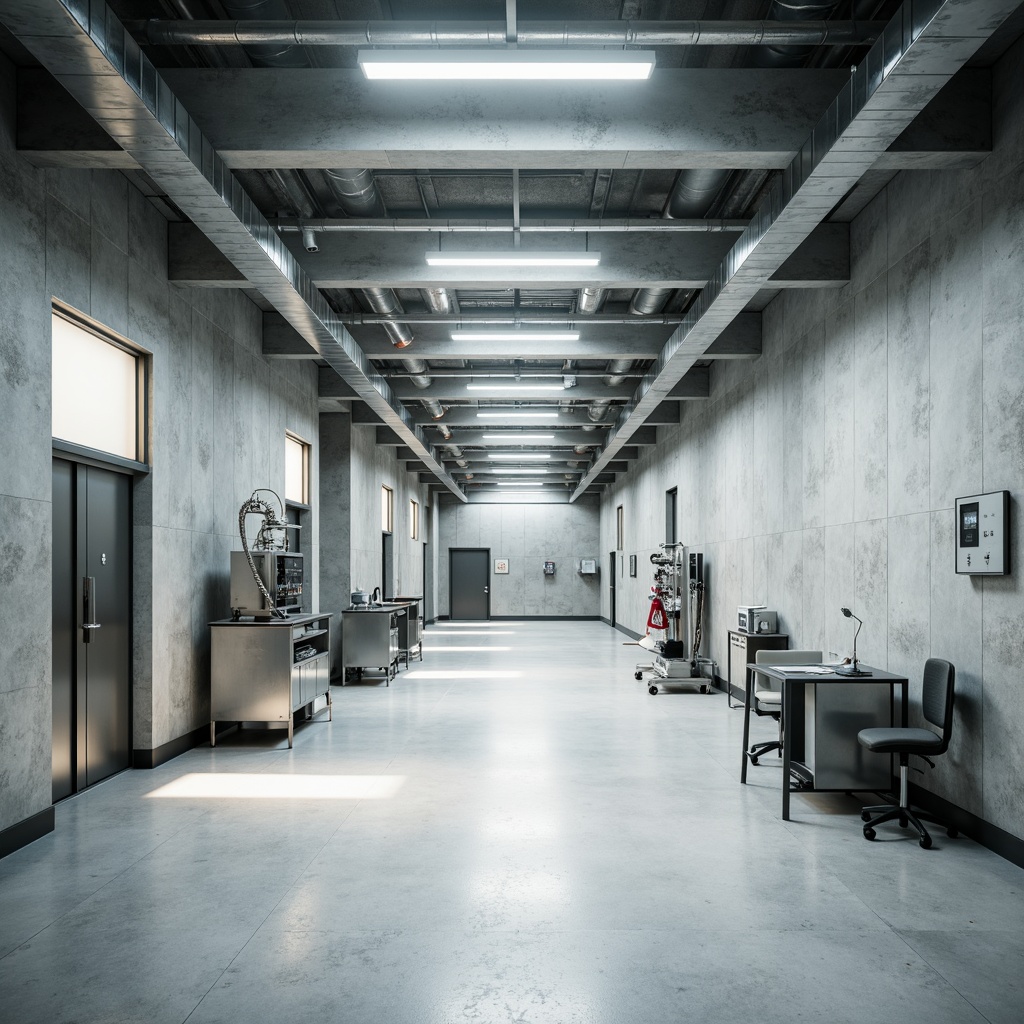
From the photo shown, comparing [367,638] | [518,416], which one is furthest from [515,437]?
[367,638]

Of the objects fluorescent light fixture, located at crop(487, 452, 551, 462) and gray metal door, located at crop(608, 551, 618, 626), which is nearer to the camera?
fluorescent light fixture, located at crop(487, 452, 551, 462)

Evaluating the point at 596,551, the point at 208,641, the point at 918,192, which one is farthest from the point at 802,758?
the point at 596,551

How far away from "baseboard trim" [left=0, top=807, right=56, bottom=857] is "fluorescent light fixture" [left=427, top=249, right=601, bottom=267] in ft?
14.3

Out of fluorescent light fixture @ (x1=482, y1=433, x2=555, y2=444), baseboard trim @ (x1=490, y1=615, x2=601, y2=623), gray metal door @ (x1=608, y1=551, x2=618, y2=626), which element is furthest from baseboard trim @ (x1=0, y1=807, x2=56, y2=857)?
baseboard trim @ (x1=490, y1=615, x2=601, y2=623)

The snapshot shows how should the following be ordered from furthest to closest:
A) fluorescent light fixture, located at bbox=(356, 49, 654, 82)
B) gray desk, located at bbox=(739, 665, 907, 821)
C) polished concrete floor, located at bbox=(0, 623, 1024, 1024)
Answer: gray desk, located at bbox=(739, 665, 907, 821), fluorescent light fixture, located at bbox=(356, 49, 654, 82), polished concrete floor, located at bbox=(0, 623, 1024, 1024)

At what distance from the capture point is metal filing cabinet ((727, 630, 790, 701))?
8.05 meters

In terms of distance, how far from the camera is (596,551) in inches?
956

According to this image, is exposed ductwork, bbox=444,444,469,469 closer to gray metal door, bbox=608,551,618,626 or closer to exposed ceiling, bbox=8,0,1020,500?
gray metal door, bbox=608,551,618,626

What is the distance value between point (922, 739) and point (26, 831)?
4.78 metres

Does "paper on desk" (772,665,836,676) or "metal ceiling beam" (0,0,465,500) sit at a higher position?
"metal ceiling beam" (0,0,465,500)

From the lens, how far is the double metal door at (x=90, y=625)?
5.27 m

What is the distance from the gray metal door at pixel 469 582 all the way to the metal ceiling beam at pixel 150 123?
1821cm

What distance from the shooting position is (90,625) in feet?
17.8

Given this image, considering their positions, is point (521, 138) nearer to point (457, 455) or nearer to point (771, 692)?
point (771, 692)
